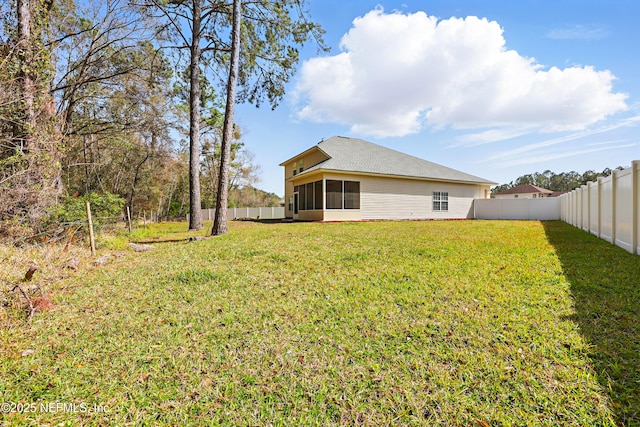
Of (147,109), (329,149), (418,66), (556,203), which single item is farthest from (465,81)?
(147,109)

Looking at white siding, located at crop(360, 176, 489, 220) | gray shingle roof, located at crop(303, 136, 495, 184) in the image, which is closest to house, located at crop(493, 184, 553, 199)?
white siding, located at crop(360, 176, 489, 220)

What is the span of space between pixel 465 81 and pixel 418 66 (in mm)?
2430

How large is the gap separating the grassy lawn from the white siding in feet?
38.4

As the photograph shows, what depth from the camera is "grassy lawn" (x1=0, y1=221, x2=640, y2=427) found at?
1.75 meters

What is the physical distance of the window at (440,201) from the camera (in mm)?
18312

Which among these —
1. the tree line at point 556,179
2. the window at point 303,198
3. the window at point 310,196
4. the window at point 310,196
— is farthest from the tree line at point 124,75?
the tree line at point 556,179

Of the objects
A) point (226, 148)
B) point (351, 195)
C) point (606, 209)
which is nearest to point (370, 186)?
point (351, 195)

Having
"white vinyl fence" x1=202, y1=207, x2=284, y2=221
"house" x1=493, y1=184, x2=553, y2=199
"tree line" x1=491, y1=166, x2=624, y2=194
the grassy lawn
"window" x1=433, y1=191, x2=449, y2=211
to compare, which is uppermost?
"tree line" x1=491, y1=166, x2=624, y2=194

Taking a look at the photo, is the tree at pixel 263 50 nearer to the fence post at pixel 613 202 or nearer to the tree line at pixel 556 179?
the fence post at pixel 613 202

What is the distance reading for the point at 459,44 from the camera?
32.6 ft

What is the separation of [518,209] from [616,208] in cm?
1463

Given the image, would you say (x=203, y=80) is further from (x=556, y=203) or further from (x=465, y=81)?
(x=556, y=203)

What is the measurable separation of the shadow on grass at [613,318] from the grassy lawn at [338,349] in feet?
0.04

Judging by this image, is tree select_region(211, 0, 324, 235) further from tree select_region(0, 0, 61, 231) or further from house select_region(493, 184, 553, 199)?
house select_region(493, 184, 553, 199)
